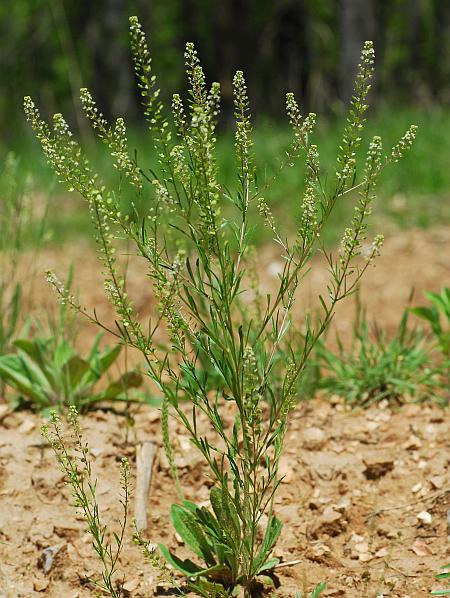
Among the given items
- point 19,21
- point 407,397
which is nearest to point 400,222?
point 407,397

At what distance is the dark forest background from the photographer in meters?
9.95

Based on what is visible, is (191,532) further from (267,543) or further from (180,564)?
(267,543)

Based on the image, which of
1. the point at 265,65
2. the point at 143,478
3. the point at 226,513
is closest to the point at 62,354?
the point at 143,478

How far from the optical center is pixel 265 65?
Answer: 13.2 metres

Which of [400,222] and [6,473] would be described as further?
[400,222]

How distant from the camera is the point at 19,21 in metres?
16.8

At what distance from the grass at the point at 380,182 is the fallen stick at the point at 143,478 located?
2.56m

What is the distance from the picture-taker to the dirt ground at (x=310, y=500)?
2045 mm

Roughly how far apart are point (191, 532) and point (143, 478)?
0.42 m

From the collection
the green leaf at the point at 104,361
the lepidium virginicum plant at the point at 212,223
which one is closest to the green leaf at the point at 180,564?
the lepidium virginicum plant at the point at 212,223

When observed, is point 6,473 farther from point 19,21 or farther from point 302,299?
point 19,21

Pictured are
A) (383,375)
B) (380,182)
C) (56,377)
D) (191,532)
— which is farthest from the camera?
(380,182)

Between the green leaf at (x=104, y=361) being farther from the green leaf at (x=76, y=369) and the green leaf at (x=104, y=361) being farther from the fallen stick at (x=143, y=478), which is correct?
the fallen stick at (x=143, y=478)

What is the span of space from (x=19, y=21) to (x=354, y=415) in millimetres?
16028
